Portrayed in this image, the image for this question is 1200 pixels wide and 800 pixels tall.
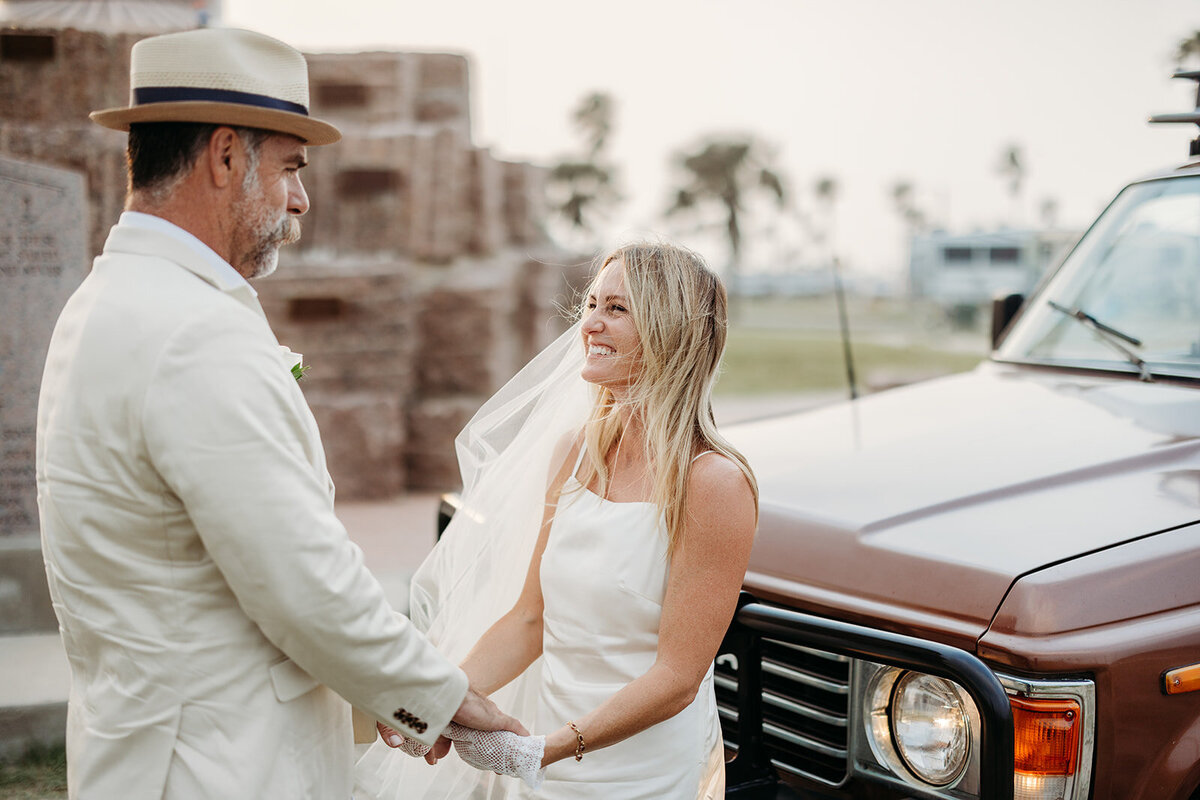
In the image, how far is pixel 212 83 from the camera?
1895mm

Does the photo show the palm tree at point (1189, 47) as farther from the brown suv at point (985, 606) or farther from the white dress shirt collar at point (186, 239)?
the white dress shirt collar at point (186, 239)

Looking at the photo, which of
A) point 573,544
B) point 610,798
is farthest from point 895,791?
point 573,544

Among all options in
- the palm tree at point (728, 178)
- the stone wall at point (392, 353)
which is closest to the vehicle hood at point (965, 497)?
the stone wall at point (392, 353)

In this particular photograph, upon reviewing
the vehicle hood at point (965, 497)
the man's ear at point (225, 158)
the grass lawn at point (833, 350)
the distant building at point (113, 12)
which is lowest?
the grass lawn at point (833, 350)

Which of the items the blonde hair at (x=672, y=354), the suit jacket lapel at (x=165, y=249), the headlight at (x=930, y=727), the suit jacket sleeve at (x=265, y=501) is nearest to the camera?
the suit jacket sleeve at (x=265, y=501)

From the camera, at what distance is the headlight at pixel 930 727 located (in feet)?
7.54

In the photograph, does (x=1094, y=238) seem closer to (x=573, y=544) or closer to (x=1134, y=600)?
(x=1134, y=600)

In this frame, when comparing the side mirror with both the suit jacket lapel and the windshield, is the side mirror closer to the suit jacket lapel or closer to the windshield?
the windshield

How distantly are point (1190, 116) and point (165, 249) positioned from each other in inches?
139

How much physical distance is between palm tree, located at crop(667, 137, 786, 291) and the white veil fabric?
57300 mm

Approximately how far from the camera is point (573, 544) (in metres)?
2.47

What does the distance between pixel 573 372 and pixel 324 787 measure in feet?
4.16

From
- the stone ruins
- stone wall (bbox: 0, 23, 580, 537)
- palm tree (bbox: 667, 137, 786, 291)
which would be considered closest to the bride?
the stone ruins

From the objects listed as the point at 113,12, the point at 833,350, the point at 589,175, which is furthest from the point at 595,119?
the point at 113,12
